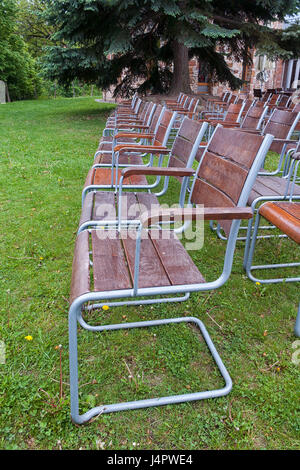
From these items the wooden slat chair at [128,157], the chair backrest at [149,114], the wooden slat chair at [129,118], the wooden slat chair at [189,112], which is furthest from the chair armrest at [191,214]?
the wooden slat chair at [189,112]

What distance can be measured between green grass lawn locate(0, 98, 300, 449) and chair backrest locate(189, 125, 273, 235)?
2.16 ft

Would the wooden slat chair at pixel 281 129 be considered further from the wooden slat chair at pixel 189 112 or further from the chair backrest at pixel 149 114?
the wooden slat chair at pixel 189 112

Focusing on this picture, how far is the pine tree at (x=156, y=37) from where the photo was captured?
8586 mm

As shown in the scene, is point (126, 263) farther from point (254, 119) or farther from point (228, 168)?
point (254, 119)

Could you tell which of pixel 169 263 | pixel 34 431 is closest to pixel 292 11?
pixel 169 263

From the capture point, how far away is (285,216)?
6.36 feet

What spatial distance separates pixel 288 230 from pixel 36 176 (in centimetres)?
359

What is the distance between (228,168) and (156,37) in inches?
440

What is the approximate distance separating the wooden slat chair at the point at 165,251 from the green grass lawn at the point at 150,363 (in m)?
0.07

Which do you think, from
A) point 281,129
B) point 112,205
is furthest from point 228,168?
point 281,129

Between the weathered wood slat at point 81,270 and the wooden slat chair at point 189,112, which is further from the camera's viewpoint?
the wooden slat chair at point 189,112

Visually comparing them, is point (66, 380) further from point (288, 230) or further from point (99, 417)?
point (288, 230)

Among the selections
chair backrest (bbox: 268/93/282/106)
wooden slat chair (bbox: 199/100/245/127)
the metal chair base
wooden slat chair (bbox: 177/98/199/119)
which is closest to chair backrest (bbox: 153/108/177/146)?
the metal chair base

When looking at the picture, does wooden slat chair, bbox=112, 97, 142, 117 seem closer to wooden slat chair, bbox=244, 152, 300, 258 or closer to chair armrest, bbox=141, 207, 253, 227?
wooden slat chair, bbox=244, 152, 300, 258
